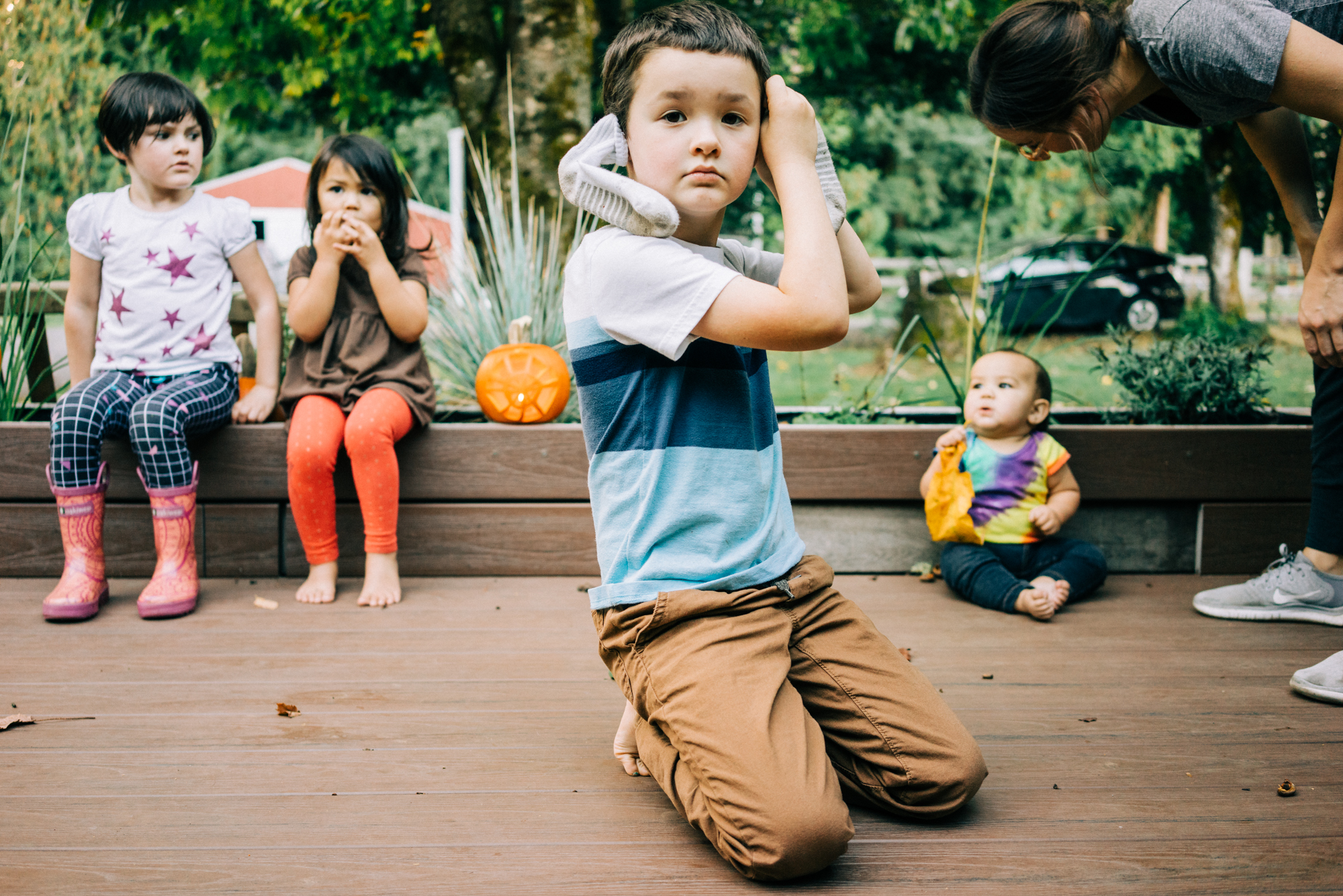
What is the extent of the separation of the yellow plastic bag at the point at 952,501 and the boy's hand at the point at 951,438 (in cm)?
2

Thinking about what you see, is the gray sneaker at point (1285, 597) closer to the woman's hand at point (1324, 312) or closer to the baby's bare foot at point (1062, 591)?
the baby's bare foot at point (1062, 591)

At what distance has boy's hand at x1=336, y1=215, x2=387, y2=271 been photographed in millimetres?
2791

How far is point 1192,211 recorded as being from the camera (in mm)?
13859

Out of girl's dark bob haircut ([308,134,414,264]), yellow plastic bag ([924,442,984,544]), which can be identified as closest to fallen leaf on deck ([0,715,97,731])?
girl's dark bob haircut ([308,134,414,264])

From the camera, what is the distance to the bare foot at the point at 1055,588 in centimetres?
262

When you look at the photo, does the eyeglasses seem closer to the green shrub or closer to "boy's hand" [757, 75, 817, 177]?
"boy's hand" [757, 75, 817, 177]

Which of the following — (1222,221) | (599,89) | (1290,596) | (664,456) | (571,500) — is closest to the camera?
(664,456)

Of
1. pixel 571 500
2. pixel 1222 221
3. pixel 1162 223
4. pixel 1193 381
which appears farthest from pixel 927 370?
pixel 571 500

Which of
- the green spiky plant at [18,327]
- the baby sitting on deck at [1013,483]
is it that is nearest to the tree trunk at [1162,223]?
the baby sitting on deck at [1013,483]

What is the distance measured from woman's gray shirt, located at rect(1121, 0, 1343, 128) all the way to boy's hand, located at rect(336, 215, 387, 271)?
6.41 feet

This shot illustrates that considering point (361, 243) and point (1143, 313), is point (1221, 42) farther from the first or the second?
point (1143, 313)

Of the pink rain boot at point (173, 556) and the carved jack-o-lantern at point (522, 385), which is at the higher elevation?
the carved jack-o-lantern at point (522, 385)

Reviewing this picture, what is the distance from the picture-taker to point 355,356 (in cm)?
293

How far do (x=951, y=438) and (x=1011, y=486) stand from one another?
230 millimetres
